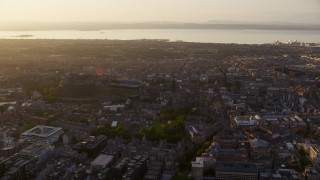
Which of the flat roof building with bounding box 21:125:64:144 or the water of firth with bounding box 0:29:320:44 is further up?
the flat roof building with bounding box 21:125:64:144

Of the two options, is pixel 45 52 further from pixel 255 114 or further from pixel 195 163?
pixel 195 163

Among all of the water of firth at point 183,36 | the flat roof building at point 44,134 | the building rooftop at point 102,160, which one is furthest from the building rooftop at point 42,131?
the water of firth at point 183,36

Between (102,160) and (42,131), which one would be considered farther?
(42,131)

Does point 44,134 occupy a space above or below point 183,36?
above

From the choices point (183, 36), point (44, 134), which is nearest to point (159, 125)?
point (44, 134)

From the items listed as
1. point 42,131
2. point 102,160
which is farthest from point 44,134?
point 102,160

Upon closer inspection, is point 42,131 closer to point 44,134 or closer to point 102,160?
point 44,134

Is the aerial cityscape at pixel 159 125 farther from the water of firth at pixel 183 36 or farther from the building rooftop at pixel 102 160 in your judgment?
the water of firth at pixel 183 36

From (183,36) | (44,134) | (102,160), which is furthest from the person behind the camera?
(183,36)

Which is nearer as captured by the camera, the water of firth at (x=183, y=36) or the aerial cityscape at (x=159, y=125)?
the aerial cityscape at (x=159, y=125)

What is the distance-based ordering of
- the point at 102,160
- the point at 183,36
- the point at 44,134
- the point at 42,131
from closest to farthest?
1. the point at 102,160
2. the point at 44,134
3. the point at 42,131
4. the point at 183,36

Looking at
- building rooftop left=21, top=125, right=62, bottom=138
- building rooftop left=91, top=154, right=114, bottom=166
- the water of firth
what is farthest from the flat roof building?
the water of firth

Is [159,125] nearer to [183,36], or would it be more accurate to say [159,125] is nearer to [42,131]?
[42,131]

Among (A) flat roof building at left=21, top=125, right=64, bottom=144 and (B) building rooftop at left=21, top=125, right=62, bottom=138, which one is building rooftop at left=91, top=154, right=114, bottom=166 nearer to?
(A) flat roof building at left=21, top=125, right=64, bottom=144
